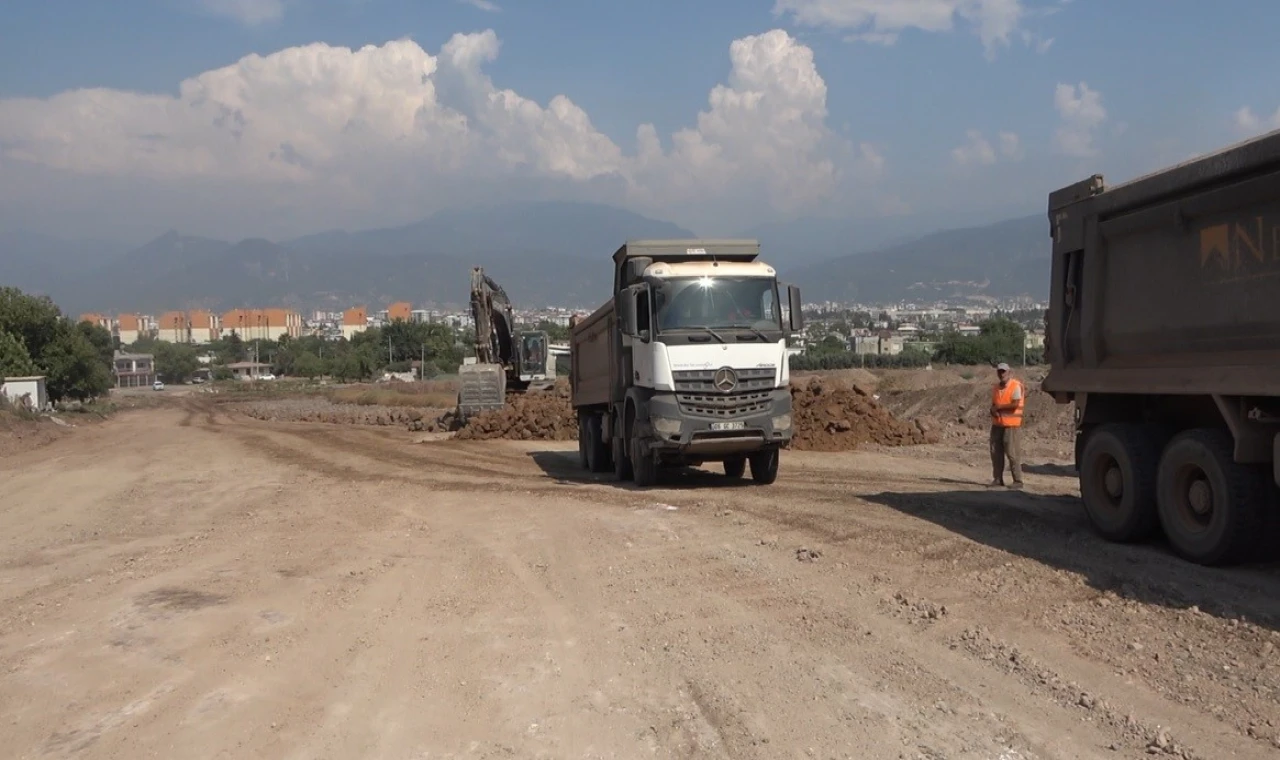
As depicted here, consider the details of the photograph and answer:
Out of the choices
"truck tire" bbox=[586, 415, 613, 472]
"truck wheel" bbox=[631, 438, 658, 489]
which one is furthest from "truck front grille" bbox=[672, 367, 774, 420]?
"truck tire" bbox=[586, 415, 613, 472]

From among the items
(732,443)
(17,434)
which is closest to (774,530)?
(732,443)

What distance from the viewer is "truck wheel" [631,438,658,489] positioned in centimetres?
1468

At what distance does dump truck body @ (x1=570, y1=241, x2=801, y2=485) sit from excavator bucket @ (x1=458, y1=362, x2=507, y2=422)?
1710 centimetres

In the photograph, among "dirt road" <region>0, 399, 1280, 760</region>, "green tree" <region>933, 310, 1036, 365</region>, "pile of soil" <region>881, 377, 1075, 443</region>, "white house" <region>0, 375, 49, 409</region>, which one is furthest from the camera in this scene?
"green tree" <region>933, 310, 1036, 365</region>

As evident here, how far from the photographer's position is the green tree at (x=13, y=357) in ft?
183

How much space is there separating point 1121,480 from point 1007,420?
4.28 meters

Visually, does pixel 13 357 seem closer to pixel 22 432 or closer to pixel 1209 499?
pixel 22 432

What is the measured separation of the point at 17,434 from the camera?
33.4 m

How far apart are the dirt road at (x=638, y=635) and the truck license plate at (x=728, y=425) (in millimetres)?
1198

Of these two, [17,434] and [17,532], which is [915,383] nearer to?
[17,434]

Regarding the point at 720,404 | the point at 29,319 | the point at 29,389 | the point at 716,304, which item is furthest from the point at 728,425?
the point at 29,319

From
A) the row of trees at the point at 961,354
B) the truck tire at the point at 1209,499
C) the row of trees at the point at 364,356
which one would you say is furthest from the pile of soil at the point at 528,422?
the row of trees at the point at 364,356

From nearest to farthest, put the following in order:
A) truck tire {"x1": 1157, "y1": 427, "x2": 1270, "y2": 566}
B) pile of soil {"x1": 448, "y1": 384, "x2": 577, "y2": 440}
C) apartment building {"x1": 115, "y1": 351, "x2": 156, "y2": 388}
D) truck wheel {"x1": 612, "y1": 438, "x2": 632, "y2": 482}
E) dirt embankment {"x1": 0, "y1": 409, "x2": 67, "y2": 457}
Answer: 1. truck tire {"x1": 1157, "y1": 427, "x2": 1270, "y2": 566}
2. truck wheel {"x1": 612, "y1": 438, "x2": 632, "y2": 482}
3. pile of soil {"x1": 448, "y1": 384, "x2": 577, "y2": 440}
4. dirt embankment {"x1": 0, "y1": 409, "x2": 67, "y2": 457}
5. apartment building {"x1": 115, "y1": 351, "x2": 156, "y2": 388}

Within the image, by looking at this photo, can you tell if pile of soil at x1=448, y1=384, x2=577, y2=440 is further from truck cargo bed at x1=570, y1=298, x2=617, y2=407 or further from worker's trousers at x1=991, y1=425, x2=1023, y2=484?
worker's trousers at x1=991, y1=425, x2=1023, y2=484
